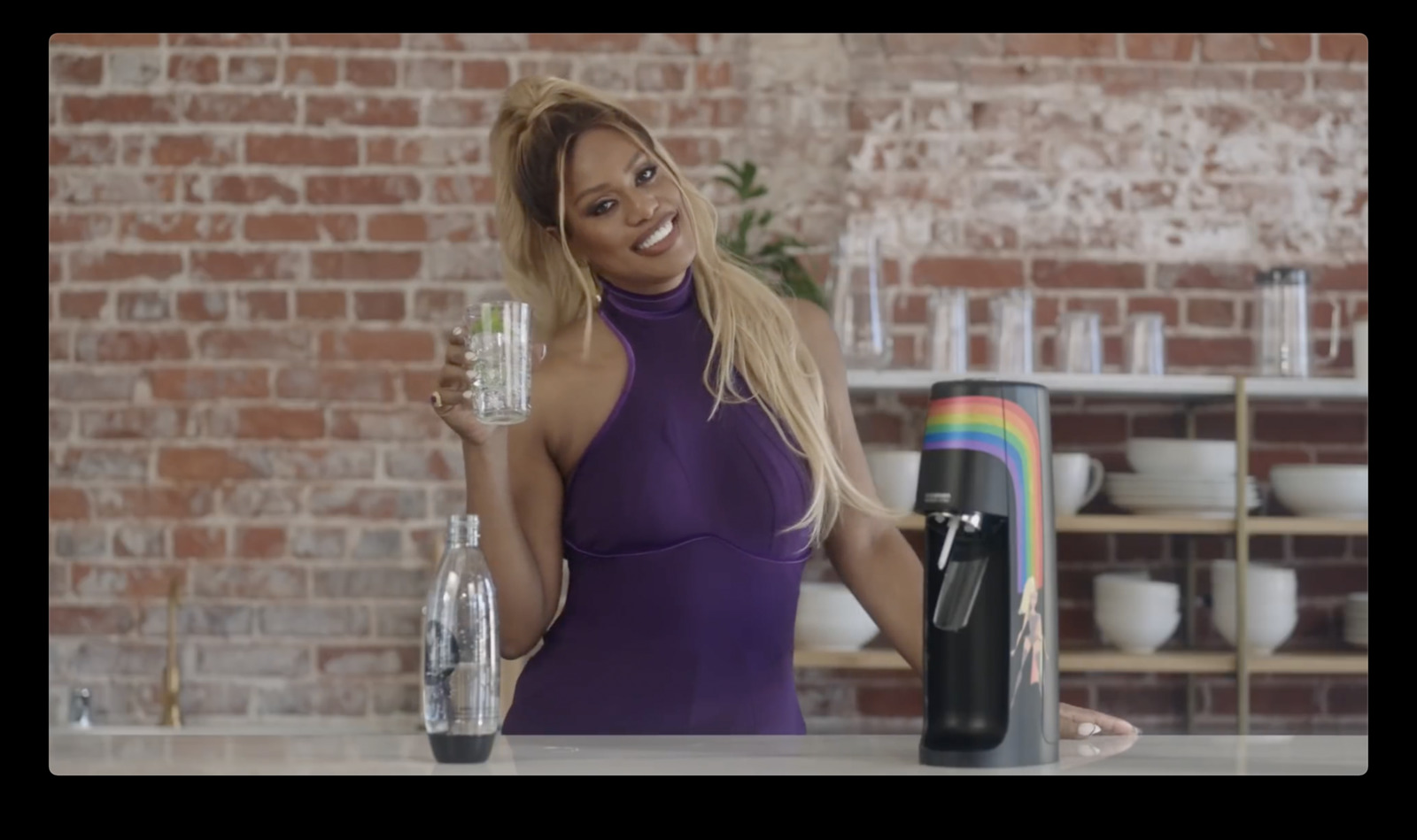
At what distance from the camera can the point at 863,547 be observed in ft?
6.08

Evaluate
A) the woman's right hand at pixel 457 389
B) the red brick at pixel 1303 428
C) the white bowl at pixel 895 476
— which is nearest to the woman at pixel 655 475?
the woman's right hand at pixel 457 389

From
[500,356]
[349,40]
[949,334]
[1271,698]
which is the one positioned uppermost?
[349,40]

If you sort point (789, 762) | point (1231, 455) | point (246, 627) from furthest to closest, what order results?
point (246, 627), point (1231, 455), point (789, 762)

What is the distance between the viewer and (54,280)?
125 inches

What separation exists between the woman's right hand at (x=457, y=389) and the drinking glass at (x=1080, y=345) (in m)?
1.76

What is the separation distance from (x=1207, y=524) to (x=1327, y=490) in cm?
24

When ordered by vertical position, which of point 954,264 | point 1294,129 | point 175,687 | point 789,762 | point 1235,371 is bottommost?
point 175,687

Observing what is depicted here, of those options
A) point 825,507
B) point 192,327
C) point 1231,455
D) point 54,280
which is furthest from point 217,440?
point 1231,455

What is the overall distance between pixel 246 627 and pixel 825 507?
5.50 ft

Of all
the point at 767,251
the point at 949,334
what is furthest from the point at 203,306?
the point at 949,334

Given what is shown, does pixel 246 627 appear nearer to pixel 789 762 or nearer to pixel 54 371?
pixel 54 371

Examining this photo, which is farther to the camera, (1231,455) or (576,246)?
(1231,455)

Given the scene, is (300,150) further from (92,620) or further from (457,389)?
(457,389)

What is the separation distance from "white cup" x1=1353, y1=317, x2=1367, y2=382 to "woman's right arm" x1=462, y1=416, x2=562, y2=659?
176 centimetres
